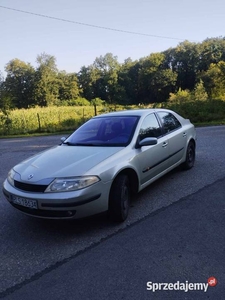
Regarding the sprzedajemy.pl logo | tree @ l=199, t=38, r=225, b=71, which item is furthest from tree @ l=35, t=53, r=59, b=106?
the sprzedajemy.pl logo

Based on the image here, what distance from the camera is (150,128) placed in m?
4.29

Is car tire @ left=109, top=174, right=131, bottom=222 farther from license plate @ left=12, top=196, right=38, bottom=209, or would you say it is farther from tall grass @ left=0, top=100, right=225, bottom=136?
tall grass @ left=0, top=100, right=225, bottom=136

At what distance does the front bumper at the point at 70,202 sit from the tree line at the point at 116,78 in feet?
180

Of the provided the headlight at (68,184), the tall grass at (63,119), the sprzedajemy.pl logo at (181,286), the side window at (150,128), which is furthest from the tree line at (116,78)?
the sprzedajemy.pl logo at (181,286)

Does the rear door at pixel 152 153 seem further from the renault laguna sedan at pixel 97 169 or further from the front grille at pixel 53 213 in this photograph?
the front grille at pixel 53 213

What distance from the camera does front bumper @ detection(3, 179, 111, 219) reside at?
9.24 ft

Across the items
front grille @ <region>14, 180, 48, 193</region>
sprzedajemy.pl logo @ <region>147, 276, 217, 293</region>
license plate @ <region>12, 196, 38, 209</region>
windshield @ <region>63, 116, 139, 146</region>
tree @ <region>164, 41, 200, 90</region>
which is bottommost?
sprzedajemy.pl logo @ <region>147, 276, 217, 293</region>

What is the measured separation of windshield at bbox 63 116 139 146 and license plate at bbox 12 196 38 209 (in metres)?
1.34

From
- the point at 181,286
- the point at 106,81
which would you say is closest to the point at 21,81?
the point at 106,81

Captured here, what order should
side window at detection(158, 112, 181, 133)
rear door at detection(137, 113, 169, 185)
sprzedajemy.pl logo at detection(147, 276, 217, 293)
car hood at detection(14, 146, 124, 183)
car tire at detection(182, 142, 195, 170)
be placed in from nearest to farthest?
1. sprzedajemy.pl logo at detection(147, 276, 217, 293)
2. car hood at detection(14, 146, 124, 183)
3. rear door at detection(137, 113, 169, 185)
4. side window at detection(158, 112, 181, 133)
5. car tire at detection(182, 142, 195, 170)

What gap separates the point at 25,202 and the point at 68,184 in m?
0.58

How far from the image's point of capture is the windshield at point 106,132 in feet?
12.7

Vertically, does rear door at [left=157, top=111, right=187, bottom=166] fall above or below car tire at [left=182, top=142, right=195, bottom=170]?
above

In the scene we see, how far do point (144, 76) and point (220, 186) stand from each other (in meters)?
70.8
